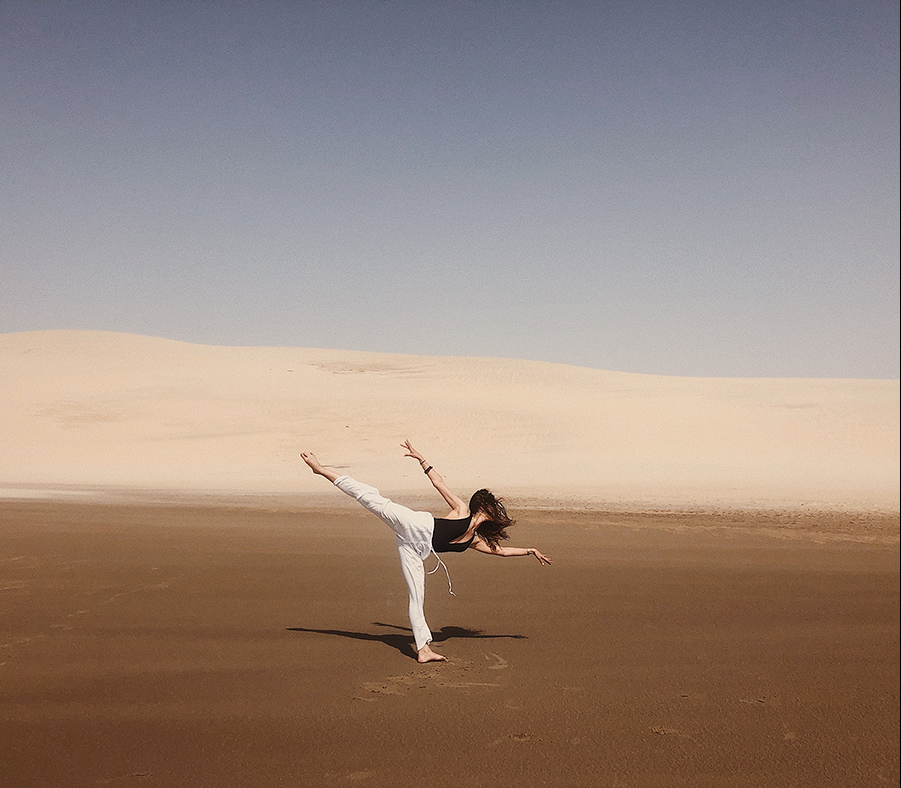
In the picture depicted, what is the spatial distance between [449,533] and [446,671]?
0.92 meters

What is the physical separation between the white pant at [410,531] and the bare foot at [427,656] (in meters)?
0.03

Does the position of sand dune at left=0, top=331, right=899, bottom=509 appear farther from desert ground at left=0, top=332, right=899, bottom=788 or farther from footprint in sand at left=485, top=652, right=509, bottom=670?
footprint in sand at left=485, top=652, right=509, bottom=670

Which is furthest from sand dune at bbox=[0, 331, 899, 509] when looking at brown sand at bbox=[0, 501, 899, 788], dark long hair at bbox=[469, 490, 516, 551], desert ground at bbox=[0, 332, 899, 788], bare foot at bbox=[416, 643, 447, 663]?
dark long hair at bbox=[469, 490, 516, 551]

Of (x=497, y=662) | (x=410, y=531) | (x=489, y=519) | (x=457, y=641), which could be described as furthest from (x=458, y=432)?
(x=489, y=519)

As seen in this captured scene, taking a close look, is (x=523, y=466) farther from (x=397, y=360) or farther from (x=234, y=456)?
(x=397, y=360)

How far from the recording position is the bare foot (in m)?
5.37

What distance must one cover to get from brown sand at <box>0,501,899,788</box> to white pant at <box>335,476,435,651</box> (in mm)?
371

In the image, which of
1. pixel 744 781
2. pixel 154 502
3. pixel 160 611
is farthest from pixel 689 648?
pixel 154 502

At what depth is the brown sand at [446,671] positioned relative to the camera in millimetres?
3916

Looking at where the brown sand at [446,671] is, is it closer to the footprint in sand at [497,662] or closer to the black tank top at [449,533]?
the footprint in sand at [497,662]

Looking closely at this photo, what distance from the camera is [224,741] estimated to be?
4.15 metres

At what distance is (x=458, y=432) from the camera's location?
97.6 feet

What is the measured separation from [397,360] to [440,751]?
5777cm

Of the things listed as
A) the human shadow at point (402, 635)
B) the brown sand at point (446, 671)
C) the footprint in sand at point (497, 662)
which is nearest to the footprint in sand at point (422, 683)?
the brown sand at point (446, 671)
